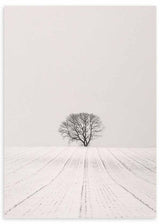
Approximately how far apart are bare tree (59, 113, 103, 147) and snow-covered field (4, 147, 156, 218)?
0.11 meters

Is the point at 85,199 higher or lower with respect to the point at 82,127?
lower

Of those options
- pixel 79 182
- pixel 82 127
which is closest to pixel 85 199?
pixel 79 182

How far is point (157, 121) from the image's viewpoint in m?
4.54

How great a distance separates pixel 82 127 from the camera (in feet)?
15.0

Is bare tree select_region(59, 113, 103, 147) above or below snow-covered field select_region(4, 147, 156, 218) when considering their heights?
above

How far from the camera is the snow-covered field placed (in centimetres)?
422

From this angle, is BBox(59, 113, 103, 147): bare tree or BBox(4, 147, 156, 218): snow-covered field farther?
BBox(59, 113, 103, 147): bare tree

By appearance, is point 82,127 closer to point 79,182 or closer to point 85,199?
point 79,182

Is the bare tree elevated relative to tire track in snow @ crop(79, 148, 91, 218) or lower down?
elevated

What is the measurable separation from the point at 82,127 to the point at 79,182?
22.3 inches

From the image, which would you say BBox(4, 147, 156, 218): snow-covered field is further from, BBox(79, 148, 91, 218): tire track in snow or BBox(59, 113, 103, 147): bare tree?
BBox(59, 113, 103, 147): bare tree

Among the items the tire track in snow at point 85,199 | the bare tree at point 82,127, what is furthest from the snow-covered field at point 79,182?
the bare tree at point 82,127

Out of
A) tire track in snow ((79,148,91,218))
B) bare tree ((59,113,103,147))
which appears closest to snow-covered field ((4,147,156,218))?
tire track in snow ((79,148,91,218))
